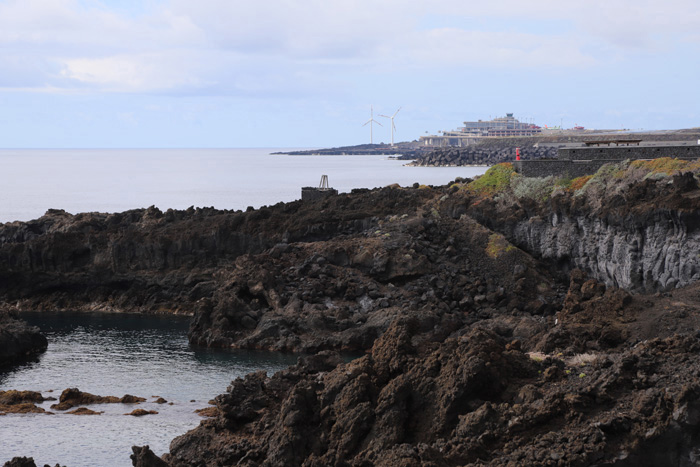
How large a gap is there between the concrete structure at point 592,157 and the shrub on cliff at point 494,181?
4.52ft

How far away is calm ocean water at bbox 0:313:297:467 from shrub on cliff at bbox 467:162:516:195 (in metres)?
25.8

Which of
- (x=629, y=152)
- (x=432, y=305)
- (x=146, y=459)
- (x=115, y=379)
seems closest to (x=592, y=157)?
(x=629, y=152)

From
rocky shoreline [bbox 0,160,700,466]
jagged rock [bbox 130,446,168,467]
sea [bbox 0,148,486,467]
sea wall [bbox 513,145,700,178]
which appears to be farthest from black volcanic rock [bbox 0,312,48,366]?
sea wall [bbox 513,145,700,178]

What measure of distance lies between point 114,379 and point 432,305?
19.5m

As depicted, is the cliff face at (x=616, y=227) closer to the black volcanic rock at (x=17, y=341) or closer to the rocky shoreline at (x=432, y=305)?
the rocky shoreline at (x=432, y=305)

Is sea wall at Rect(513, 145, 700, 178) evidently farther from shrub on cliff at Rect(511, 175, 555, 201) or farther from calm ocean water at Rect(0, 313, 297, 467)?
calm ocean water at Rect(0, 313, 297, 467)

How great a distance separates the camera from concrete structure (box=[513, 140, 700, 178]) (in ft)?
208

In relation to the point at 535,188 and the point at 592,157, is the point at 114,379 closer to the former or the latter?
the point at 535,188

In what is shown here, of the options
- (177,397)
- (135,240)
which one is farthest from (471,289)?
(135,240)

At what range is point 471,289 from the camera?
58688 millimetres

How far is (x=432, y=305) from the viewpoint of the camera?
2179 inches

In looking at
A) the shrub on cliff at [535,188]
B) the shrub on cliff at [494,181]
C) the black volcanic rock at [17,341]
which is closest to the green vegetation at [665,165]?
the shrub on cliff at [535,188]

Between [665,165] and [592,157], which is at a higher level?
[592,157]

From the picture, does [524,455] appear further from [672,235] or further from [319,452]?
[672,235]
